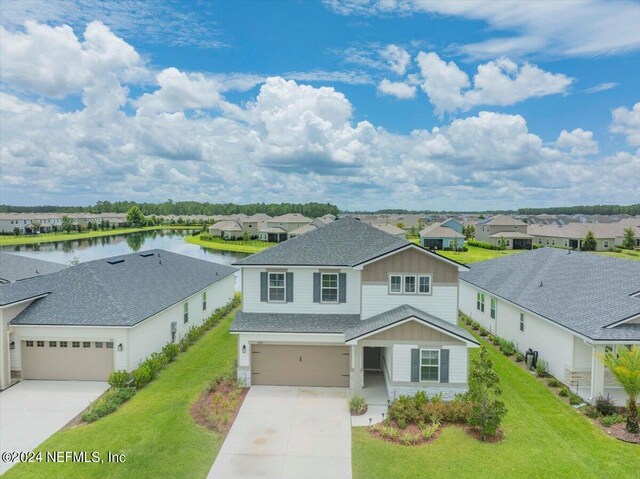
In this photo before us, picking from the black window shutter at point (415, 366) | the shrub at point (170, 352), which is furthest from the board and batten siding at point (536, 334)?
the shrub at point (170, 352)

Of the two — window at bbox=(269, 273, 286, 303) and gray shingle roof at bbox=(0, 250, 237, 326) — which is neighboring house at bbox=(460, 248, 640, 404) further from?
gray shingle roof at bbox=(0, 250, 237, 326)

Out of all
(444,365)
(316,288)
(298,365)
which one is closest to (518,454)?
(444,365)

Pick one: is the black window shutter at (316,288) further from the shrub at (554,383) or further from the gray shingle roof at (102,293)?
the shrub at (554,383)

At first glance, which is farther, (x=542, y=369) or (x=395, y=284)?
(x=542, y=369)

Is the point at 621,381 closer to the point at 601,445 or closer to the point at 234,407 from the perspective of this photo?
the point at 601,445

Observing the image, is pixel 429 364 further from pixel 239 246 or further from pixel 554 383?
pixel 239 246

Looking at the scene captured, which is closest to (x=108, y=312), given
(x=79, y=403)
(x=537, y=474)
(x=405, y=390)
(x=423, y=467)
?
(x=79, y=403)
